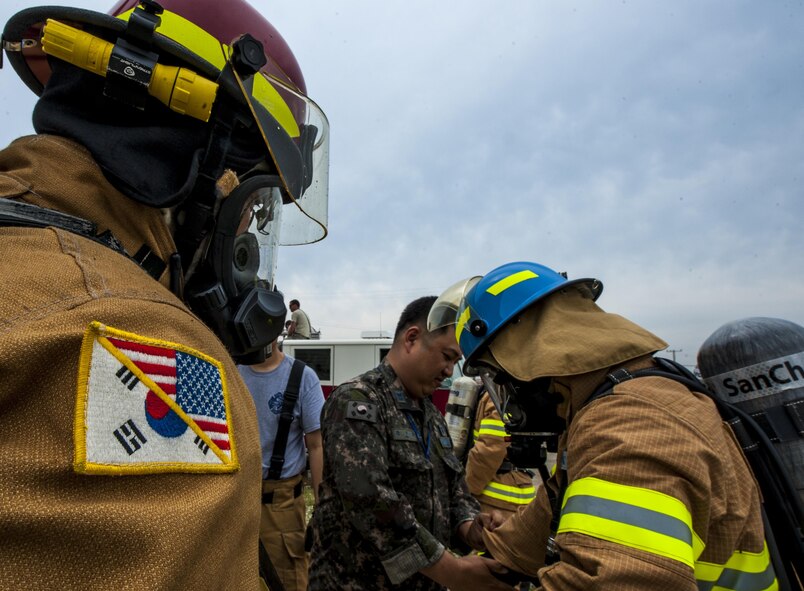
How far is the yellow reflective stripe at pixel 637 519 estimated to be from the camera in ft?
3.79

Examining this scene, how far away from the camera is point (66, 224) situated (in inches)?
29.4

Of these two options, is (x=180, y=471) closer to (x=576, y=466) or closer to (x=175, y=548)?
(x=175, y=548)

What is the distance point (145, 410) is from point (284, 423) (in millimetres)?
3002

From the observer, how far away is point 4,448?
0.45 metres

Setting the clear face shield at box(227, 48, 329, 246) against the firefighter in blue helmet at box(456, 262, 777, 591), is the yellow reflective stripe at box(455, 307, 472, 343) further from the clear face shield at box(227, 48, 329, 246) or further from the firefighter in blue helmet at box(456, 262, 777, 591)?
the clear face shield at box(227, 48, 329, 246)

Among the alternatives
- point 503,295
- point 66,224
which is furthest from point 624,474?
point 66,224

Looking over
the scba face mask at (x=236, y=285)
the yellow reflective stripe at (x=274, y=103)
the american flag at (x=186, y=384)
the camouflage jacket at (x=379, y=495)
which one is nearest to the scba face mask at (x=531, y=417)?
the camouflage jacket at (x=379, y=495)

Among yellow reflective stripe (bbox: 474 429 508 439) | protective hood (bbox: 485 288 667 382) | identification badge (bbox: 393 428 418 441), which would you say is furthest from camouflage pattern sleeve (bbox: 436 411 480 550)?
yellow reflective stripe (bbox: 474 429 508 439)

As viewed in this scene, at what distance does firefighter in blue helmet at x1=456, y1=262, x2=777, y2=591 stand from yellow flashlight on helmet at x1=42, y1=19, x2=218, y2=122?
130 cm

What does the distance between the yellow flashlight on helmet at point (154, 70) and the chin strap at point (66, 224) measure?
0.31m

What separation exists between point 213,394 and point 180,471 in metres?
0.14

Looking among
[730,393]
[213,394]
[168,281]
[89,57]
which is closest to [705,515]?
[730,393]

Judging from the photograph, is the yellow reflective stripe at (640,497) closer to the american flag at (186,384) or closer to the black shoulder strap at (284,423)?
the american flag at (186,384)

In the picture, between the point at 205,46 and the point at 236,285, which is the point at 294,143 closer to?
the point at 205,46
